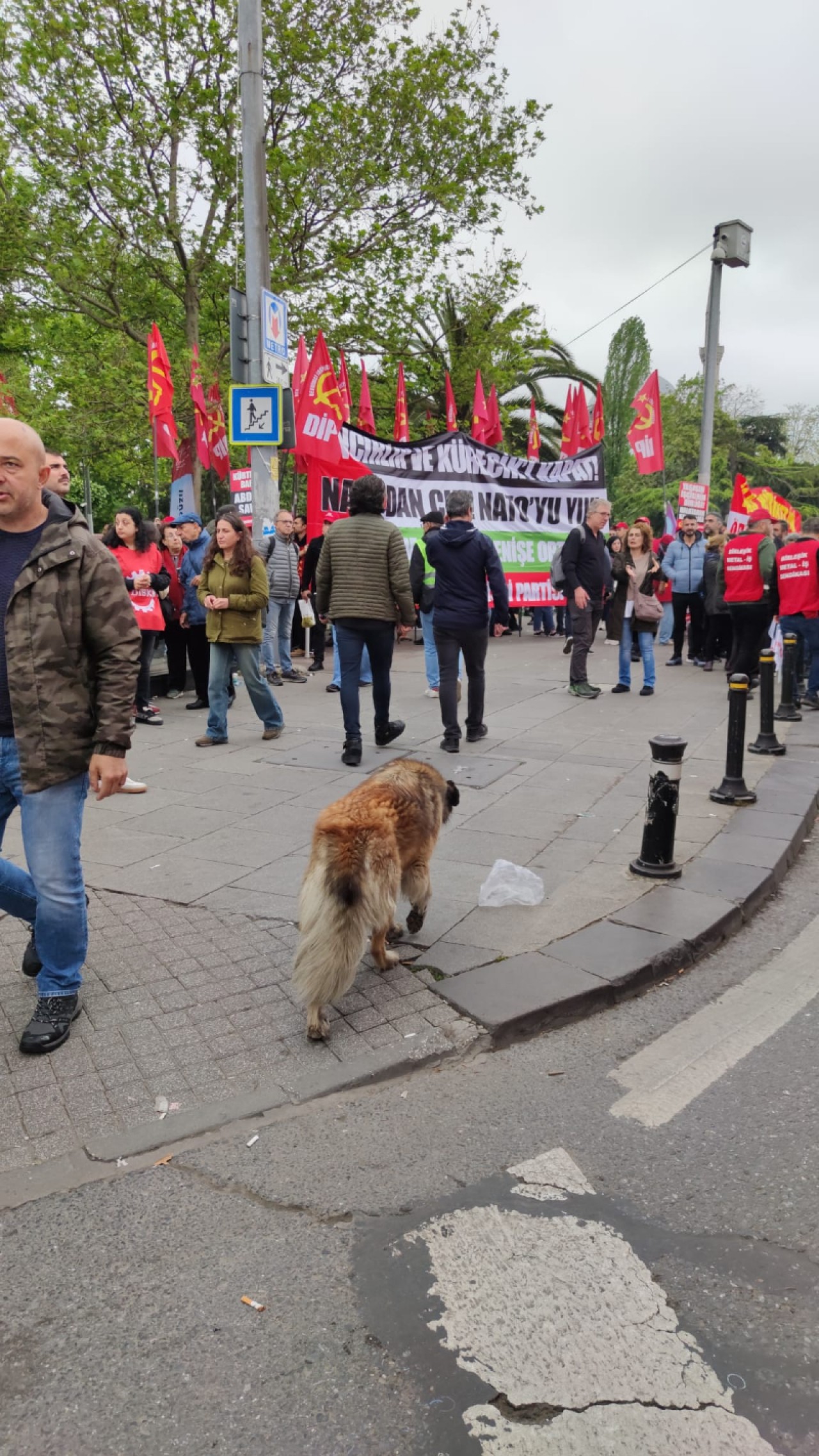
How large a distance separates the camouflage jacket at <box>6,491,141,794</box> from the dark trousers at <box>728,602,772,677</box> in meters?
6.77

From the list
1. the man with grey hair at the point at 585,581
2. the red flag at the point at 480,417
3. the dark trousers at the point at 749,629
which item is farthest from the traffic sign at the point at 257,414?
the red flag at the point at 480,417

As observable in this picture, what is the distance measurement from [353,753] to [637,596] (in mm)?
4412

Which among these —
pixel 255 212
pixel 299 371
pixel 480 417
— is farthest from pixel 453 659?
pixel 480 417

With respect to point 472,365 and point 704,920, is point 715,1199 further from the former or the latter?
point 472,365

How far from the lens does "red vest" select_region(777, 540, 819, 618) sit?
9469 mm

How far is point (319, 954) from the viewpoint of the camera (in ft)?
10.5

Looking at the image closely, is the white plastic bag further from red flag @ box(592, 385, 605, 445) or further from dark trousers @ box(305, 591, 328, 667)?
red flag @ box(592, 385, 605, 445)

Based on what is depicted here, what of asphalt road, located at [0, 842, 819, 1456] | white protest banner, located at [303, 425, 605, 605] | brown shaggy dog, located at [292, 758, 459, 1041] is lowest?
asphalt road, located at [0, 842, 819, 1456]

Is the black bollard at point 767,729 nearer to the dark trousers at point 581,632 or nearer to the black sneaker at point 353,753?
the dark trousers at point 581,632

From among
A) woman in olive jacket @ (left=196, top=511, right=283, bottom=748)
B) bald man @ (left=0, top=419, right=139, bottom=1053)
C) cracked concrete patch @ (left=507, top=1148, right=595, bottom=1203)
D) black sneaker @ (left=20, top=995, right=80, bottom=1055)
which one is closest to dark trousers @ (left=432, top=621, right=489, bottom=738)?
woman in olive jacket @ (left=196, top=511, right=283, bottom=748)

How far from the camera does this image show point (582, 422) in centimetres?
1886

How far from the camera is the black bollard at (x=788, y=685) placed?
29.8 feet

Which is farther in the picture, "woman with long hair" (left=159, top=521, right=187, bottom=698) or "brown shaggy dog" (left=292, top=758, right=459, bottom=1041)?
"woman with long hair" (left=159, top=521, right=187, bottom=698)

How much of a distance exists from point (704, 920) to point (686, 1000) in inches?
24.7
